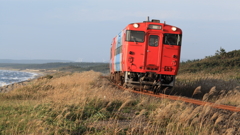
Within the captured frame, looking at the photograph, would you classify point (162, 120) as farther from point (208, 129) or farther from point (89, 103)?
point (89, 103)

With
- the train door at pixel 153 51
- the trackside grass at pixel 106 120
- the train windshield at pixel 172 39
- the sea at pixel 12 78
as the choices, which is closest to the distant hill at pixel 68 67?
the sea at pixel 12 78

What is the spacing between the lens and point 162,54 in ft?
50.4

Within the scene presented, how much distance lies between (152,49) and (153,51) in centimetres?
11

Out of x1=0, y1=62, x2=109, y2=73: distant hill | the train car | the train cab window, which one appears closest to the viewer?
the train car

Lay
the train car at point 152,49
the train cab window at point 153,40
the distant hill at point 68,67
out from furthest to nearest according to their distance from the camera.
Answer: the distant hill at point 68,67 → the train cab window at point 153,40 → the train car at point 152,49

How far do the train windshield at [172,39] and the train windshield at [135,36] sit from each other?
1.09m

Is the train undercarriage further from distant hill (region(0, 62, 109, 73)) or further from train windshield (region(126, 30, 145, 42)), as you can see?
distant hill (region(0, 62, 109, 73))

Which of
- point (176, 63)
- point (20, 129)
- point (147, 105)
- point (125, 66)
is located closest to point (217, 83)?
point (176, 63)

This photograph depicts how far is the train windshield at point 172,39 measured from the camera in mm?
15381

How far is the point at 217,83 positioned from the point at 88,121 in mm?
12988

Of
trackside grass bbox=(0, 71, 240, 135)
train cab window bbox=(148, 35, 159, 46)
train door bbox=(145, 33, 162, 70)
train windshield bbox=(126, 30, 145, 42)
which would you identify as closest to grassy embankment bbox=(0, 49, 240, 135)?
trackside grass bbox=(0, 71, 240, 135)

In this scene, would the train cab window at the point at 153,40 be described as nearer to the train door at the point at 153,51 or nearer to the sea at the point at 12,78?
the train door at the point at 153,51

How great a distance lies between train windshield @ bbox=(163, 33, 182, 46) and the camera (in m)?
15.4

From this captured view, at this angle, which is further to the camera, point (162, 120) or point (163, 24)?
point (163, 24)
